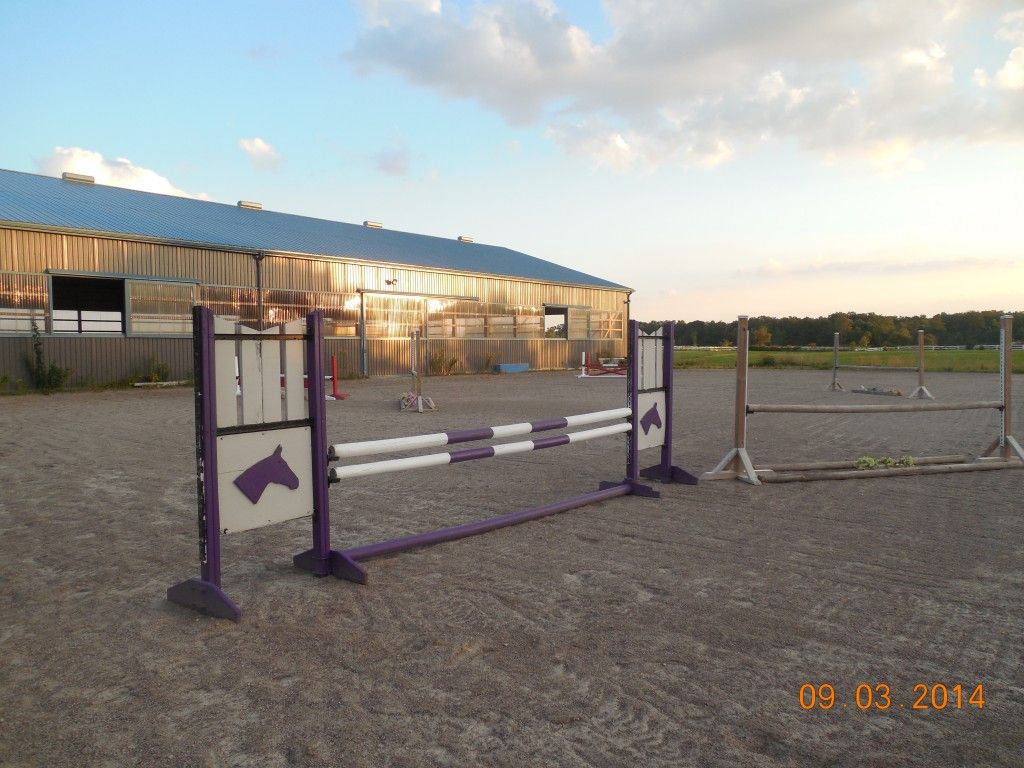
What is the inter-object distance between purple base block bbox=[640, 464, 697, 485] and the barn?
31.8 ft

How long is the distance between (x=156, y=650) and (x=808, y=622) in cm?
299

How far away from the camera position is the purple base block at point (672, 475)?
6789 millimetres

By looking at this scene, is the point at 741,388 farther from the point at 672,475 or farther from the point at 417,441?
the point at 417,441

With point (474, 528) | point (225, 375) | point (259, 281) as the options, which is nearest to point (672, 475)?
point (474, 528)

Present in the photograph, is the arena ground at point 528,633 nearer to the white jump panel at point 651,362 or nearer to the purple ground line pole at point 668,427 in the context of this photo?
the purple ground line pole at point 668,427

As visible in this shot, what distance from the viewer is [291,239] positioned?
82.1 feet

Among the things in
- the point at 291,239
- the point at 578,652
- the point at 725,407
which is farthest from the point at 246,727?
the point at 291,239

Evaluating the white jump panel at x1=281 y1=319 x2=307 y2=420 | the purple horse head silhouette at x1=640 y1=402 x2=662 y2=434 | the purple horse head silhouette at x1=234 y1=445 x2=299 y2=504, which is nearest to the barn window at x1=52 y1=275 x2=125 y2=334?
the purple horse head silhouette at x1=640 y1=402 x2=662 y2=434

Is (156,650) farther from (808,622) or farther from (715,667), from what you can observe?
(808,622)

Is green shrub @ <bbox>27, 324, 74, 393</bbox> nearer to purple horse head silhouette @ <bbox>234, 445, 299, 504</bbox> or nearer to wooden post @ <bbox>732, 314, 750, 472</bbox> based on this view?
purple horse head silhouette @ <bbox>234, 445, 299, 504</bbox>

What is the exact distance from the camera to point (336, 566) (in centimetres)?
407

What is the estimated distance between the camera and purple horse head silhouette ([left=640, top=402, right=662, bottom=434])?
6501 millimetres

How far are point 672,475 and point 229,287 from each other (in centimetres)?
1851

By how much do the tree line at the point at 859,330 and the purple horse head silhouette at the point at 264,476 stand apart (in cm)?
6613
